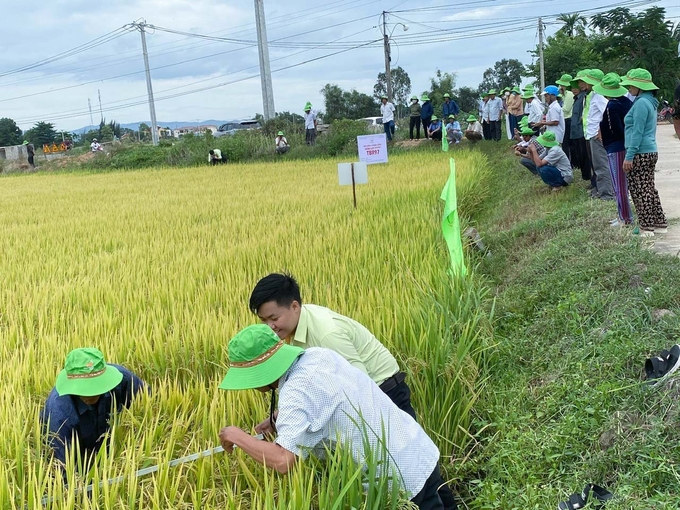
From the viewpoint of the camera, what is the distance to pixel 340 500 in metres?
1.56

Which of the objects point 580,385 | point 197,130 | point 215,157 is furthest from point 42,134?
point 580,385

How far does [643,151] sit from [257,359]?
3.87 m

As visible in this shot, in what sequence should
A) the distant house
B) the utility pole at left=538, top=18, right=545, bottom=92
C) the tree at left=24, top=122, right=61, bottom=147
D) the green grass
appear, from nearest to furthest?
the green grass, the distant house, the utility pole at left=538, top=18, right=545, bottom=92, the tree at left=24, top=122, right=61, bottom=147

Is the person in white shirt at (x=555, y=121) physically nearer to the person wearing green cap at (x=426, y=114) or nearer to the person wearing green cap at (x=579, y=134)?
the person wearing green cap at (x=579, y=134)

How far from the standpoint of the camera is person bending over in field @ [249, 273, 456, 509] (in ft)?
7.23

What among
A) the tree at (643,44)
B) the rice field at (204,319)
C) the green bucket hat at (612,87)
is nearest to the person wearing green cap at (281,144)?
the tree at (643,44)

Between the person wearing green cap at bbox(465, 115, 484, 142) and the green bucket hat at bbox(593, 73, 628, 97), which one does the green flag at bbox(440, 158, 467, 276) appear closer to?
the green bucket hat at bbox(593, 73, 628, 97)

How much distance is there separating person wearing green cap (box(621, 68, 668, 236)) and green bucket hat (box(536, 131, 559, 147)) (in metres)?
2.42

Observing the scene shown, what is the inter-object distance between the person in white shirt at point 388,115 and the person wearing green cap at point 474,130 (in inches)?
87.3

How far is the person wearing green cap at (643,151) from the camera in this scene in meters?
4.46

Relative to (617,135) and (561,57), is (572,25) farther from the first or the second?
(617,135)

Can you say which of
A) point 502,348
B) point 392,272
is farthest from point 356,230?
point 502,348

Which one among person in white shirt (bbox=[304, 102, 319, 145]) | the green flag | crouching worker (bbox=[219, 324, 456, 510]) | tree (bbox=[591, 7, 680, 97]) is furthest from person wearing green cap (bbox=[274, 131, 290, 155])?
crouching worker (bbox=[219, 324, 456, 510])

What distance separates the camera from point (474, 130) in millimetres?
15023
